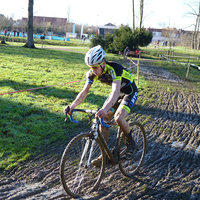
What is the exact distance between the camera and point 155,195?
3975mm

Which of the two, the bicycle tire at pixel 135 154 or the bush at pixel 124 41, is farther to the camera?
the bush at pixel 124 41

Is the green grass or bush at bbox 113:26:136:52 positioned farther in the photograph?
bush at bbox 113:26:136:52

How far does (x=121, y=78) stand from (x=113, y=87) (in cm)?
26

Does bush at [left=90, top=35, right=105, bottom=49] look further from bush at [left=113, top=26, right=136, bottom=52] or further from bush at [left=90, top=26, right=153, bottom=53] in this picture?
bush at [left=113, top=26, right=136, bottom=52]

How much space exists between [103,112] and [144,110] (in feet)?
18.1

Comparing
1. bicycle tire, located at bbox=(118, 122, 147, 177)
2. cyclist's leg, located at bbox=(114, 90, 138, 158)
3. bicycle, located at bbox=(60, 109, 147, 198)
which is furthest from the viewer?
bicycle tire, located at bbox=(118, 122, 147, 177)

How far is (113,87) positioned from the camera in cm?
372

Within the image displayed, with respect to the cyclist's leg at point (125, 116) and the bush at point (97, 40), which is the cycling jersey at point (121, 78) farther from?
the bush at point (97, 40)

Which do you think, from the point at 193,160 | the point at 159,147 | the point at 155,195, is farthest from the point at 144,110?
the point at 155,195

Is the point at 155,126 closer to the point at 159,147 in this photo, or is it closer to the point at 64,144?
the point at 159,147

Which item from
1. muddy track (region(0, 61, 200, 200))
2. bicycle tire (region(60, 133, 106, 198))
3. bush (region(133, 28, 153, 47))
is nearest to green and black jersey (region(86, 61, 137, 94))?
bicycle tire (region(60, 133, 106, 198))

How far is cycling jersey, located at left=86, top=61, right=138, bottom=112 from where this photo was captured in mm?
3814

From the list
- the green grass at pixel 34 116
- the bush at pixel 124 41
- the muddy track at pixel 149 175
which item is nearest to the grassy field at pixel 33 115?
the green grass at pixel 34 116

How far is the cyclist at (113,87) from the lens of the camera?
3584 millimetres
